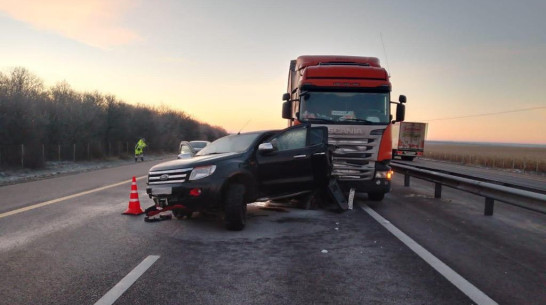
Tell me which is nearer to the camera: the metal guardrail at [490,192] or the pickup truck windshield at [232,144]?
the metal guardrail at [490,192]

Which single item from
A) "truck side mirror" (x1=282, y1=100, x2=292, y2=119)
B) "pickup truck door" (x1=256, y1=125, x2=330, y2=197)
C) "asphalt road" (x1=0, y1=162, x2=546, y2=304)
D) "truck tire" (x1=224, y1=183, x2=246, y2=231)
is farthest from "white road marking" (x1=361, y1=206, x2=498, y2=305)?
"truck side mirror" (x1=282, y1=100, x2=292, y2=119)

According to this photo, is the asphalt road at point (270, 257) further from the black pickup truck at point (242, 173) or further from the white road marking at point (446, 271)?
the black pickup truck at point (242, 173)

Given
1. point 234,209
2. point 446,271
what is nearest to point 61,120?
point 234,209

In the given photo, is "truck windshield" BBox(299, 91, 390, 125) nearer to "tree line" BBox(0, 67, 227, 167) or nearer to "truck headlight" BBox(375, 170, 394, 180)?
"truck headlight" BBox(375, 170, 394, 180)

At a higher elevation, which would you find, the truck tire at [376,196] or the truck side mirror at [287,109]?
the truck side mirror at [287,109]

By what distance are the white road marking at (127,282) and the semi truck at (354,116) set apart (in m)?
5.47

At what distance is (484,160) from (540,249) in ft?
125

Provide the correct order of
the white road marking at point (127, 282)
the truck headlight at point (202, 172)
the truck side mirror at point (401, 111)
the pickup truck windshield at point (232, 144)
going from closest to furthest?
the white road marking at point (127, 282), the truck headlight at point (202, 172), the pickup truck windshield at point (232, 144), the truck side mirror at point (401, 111)

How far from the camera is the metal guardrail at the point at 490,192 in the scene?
7152 mm

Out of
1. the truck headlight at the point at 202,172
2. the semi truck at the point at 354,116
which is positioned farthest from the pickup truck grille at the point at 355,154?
the truck headlight at the point at 202,172

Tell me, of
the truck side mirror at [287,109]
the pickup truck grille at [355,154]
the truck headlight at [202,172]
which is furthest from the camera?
the truck side mirror at [287,109]

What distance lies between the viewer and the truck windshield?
397 inches

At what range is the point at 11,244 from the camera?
19.6 feet

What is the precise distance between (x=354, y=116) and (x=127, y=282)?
719cm
